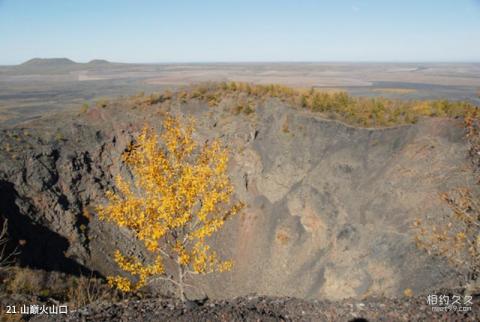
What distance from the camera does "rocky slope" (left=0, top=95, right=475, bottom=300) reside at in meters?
16.2

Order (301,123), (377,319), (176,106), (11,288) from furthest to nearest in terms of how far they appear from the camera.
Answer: (176,106)
(301,123)
(11,288)
(377,319)

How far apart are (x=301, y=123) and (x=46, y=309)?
18.7 meters

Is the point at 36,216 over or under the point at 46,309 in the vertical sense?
under

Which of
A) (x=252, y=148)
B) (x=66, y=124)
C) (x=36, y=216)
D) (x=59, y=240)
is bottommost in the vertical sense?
(x=59, y=240)

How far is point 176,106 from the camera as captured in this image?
27719mm

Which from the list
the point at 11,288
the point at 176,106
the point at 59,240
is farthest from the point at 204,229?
the point at 176,106

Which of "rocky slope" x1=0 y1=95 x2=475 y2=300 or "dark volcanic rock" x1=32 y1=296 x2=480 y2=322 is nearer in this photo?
"dark volcanic rock" x1=32 y1=296 x2=480 y2=322

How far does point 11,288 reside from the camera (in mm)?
12062

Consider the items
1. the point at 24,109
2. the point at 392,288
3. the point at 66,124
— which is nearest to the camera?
the point at 392,288

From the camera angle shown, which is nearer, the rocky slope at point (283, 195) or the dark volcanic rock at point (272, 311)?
the dark volcanic rock at point (272, 311)

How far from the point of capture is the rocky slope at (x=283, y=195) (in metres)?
16.2

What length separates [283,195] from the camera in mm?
22000

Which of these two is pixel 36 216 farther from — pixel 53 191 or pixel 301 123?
pixel 301 123

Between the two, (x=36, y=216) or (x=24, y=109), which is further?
(x=24, y=109)
